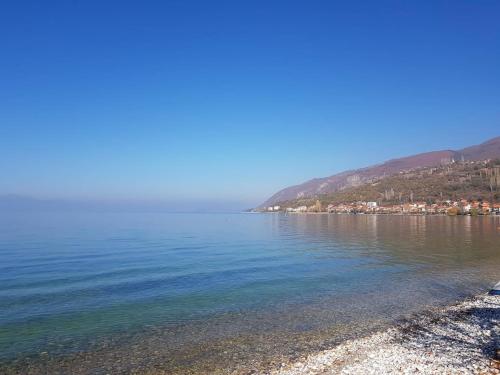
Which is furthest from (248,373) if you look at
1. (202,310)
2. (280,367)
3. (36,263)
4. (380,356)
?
(36,263)

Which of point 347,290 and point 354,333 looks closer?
point 354,333

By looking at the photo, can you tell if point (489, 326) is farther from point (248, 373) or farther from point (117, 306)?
point (117, 306)

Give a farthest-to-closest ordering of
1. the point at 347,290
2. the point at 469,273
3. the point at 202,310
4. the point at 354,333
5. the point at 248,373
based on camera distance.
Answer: the point at 469,273
the point at 347,290
the point at 202,310
the point at 354,333
the point at 248,373

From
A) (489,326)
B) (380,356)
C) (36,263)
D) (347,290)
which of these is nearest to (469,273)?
(347,290)

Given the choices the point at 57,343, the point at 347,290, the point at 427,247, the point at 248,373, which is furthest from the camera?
the point at 427,247

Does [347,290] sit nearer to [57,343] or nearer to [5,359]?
[57,343]

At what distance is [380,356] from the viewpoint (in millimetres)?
13938

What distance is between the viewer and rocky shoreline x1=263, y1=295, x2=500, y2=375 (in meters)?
12.5

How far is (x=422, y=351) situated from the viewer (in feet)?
46.7

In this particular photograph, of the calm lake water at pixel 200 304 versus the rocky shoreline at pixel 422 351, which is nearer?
the rocky shoreline at pixel 422 351

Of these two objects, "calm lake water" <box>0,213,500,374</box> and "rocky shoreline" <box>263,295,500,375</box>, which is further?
"calm lake water" <box>0,213,500,374</box>

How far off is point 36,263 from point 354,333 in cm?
3286

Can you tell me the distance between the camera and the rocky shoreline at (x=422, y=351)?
41.1ft

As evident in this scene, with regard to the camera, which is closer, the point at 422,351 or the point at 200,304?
the point at 422,351
